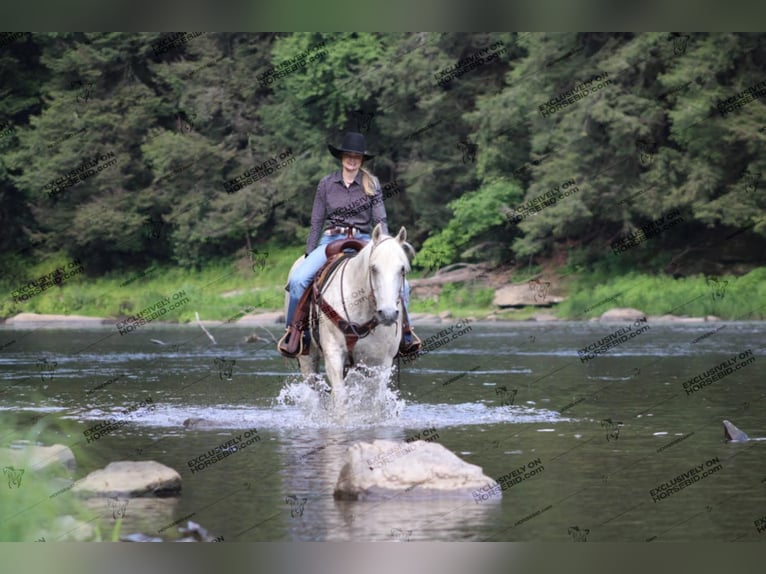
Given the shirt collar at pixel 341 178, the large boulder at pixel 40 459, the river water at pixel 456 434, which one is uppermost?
the shirt collar at pixel 341 178

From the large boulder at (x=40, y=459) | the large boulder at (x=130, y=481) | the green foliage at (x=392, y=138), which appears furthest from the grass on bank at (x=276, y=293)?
the large boulder at (x=130, y=481)

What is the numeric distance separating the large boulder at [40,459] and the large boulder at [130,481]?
28cm

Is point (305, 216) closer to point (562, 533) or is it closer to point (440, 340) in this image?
point (440, 340)

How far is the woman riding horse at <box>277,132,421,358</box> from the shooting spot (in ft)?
51.1

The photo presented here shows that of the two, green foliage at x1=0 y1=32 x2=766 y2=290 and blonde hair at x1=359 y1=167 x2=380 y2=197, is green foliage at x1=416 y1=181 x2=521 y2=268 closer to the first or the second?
green foliage at x1=0 y1=32 x2=766 y2=290

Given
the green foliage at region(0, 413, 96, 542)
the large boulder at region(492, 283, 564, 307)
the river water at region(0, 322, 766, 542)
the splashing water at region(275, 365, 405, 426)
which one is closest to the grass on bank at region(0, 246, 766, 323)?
the large boulder at region(492, 283, 564, 307)

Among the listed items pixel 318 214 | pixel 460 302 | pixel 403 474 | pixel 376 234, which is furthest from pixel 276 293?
pixel 403 474

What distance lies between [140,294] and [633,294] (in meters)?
23.9

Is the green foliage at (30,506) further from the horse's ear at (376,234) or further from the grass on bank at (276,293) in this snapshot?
the grass on bank at (276,293)

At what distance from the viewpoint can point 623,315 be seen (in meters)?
40.1

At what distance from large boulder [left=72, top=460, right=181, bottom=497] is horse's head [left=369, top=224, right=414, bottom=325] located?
3.30m

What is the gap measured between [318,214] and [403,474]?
222 inches

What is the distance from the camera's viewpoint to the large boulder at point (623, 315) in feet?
130

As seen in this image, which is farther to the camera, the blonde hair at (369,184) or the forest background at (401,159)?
the forest background at (401,159)
